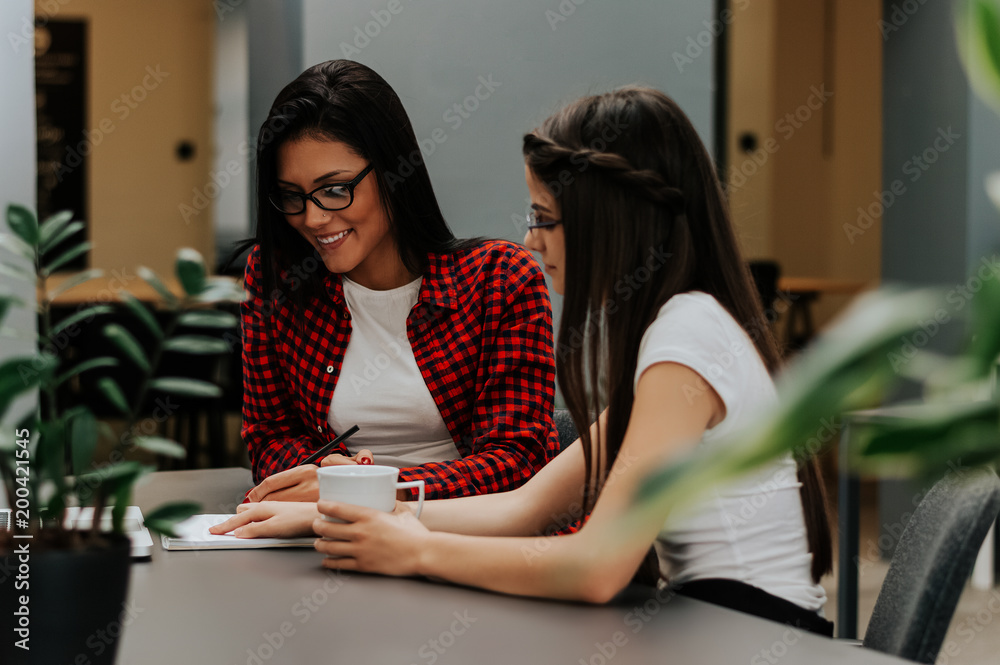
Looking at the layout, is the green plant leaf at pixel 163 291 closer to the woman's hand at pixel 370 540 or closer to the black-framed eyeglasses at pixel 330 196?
the woman's hand at pixel 370 540

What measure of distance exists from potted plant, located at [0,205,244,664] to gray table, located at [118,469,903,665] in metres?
0.15

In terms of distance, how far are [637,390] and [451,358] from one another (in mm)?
659

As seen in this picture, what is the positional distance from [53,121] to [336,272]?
4839mm

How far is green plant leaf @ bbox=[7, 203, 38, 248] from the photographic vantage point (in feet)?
2.16

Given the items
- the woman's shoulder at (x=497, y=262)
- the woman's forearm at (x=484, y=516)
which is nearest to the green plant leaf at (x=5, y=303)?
the woman's forearm at (x=484, y=516)

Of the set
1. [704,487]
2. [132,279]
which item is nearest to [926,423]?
[704,487]

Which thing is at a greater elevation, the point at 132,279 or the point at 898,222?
the point at 898,222

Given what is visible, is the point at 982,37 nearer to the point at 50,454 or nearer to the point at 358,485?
the point at 50,454

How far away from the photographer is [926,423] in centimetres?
21

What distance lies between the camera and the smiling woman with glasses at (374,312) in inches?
62.2

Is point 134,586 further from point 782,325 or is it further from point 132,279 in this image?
point 782,325

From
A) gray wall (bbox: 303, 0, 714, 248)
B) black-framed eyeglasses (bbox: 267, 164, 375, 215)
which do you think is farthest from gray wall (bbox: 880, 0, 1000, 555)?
black-framed eyeglasses (bbox: 267, 164, 375, 215)

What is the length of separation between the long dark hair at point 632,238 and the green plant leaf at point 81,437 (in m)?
0.59

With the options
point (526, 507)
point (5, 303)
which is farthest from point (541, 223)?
point (5, 303)
